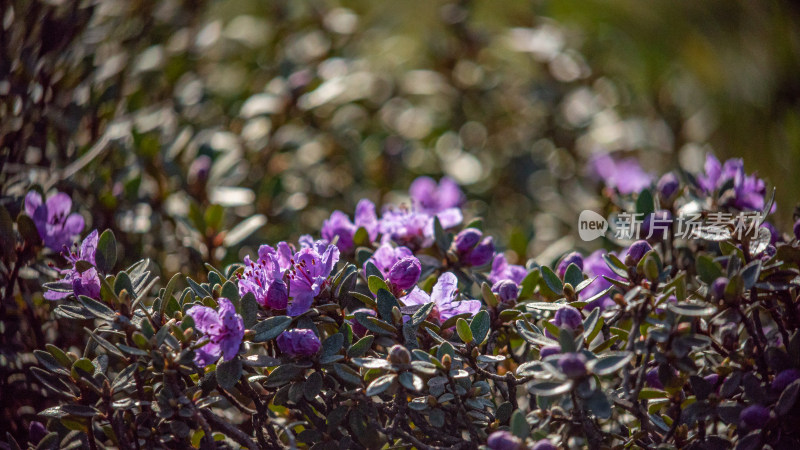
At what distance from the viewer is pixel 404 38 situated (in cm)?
254

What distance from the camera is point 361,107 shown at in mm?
2184

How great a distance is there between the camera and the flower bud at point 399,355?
2.86ft

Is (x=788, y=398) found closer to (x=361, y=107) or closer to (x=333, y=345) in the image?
(x=333, y=345)

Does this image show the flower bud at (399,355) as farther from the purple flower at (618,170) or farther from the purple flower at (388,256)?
the purple flower at (618,170)

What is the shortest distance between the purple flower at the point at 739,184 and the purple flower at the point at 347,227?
644mm

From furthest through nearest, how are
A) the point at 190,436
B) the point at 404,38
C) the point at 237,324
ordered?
1. the point at 404,38
2. the point at 190,436
3. the point at 237,324

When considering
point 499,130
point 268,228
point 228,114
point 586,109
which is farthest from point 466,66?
point 268,228

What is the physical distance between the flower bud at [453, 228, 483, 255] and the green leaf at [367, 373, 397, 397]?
338 mm

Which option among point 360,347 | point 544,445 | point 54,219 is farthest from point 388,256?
point 54,219

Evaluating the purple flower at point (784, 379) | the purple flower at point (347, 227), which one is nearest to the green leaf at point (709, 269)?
the purple flower at point (784, 379)

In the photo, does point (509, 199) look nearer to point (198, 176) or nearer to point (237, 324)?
point (198, 176)

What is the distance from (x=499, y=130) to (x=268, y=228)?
3.17 feet

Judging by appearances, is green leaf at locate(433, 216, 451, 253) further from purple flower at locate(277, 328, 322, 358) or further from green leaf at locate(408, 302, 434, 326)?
purple flower at locate(277, 328, 322, 358)

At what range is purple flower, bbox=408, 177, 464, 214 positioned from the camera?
1.51m
